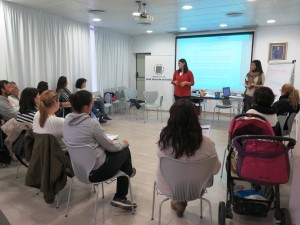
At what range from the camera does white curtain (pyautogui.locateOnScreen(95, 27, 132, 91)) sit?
729cm

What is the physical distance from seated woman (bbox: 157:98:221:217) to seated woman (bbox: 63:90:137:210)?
0.57m

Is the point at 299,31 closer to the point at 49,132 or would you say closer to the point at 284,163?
the point at 284,163

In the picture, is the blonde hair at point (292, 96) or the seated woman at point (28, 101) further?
the blonde hair at point (292, 96)

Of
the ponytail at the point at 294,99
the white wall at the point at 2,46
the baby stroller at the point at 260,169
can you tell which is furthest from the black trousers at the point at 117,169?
the white wall at the point at 2,46

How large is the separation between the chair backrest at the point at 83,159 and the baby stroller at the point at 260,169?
1165 millimetres

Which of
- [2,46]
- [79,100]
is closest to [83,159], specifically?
[79,100]

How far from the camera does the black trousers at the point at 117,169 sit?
84.7 inches

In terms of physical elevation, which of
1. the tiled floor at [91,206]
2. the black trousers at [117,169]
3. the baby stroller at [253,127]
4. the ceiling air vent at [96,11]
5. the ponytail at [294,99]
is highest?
the ceiling air vent at [96,11]

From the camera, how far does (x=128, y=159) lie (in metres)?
2.44

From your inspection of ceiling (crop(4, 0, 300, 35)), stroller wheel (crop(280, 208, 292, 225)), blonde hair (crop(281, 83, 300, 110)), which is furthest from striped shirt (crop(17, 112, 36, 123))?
blonde hair (crop(281, 83, 300, 110))

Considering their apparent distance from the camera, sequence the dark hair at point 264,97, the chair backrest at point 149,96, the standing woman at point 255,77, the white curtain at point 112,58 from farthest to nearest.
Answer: the white curtain at point 112,58 → the chair backrest at point 149,96 → the standing woman at point 255,77 → the dark hair at point 264,97

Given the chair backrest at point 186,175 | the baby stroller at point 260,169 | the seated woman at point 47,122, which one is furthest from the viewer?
the seated woman at point 47,122

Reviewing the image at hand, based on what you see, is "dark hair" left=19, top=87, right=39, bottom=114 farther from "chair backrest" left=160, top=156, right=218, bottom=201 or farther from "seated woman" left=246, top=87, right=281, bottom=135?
"seated woman" left=246, top=87, right=281, bottom=135

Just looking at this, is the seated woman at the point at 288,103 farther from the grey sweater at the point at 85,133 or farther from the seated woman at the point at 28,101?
the seated woman at the point at 28,101
